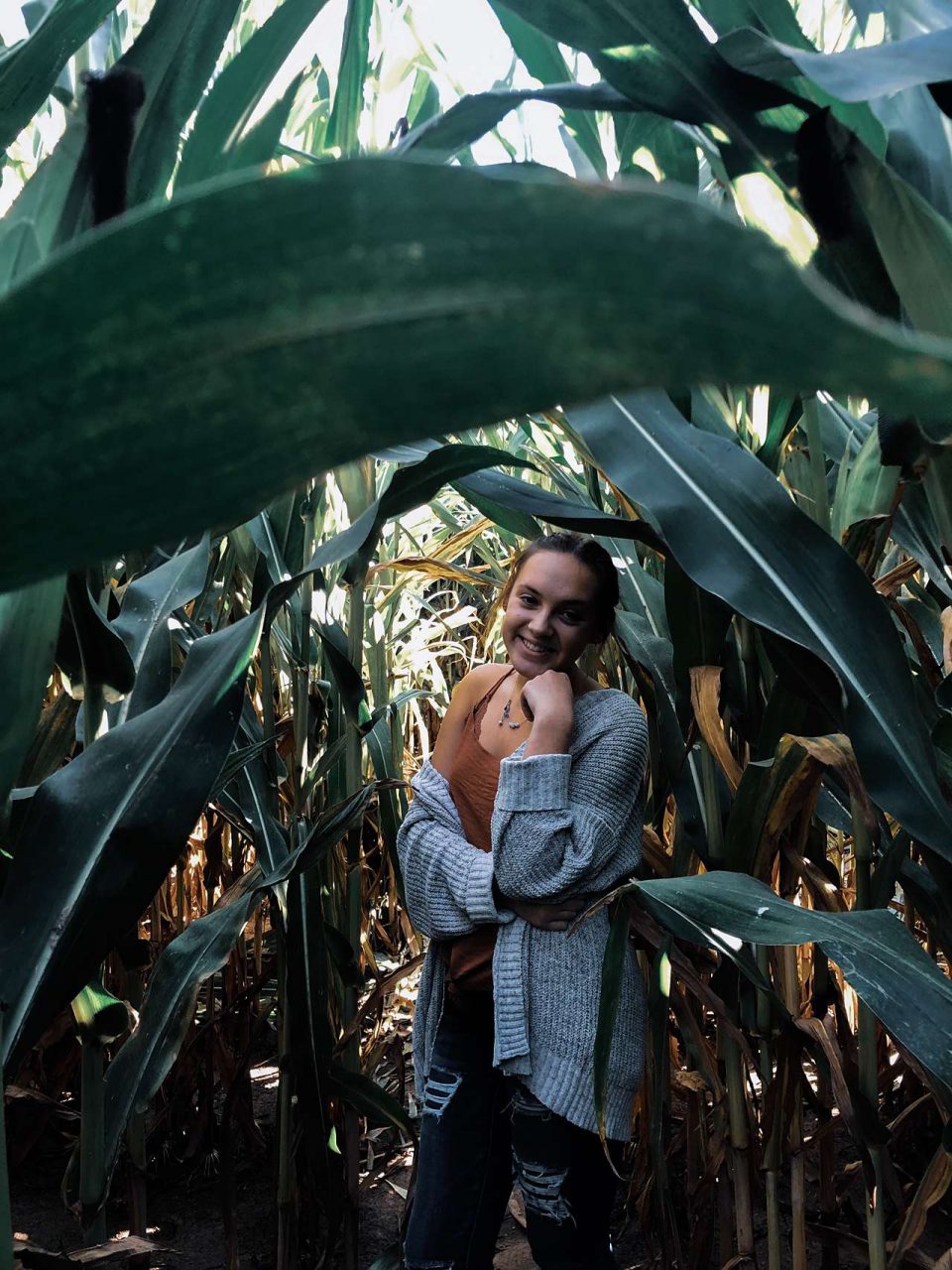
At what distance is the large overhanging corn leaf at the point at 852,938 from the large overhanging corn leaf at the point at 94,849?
34 centimetres

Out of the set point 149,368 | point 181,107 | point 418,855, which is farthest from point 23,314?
point 418,855

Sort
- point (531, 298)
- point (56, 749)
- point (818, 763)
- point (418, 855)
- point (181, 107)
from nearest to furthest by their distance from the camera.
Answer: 1. point (531, 298)
2. point (181, 107)
3. point (818, 763)
4. point (56, 749)
5. point (418, 855)

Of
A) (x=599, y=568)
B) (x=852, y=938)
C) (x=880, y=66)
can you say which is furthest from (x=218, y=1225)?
(x=880, y=66)

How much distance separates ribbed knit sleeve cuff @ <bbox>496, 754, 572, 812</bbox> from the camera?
117cm

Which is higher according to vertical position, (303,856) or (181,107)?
(181,107)

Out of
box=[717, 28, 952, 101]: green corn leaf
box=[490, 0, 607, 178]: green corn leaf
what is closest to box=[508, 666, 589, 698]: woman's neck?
box=[490, 0, 607, 178]: green corn leaf

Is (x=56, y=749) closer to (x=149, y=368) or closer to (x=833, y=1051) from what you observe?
(x=833, y=1051)

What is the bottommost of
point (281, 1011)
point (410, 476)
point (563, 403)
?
point (281, 1011)

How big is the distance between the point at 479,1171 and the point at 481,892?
0.37m

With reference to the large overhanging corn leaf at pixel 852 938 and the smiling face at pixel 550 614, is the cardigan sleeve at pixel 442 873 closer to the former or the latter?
the smiling face at pixel 550 614

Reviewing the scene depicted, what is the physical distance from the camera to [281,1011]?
140 centimetres

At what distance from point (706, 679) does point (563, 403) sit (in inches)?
29.4

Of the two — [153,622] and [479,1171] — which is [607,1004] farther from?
[479,1171]

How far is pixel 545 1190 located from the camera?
3.84 feet
